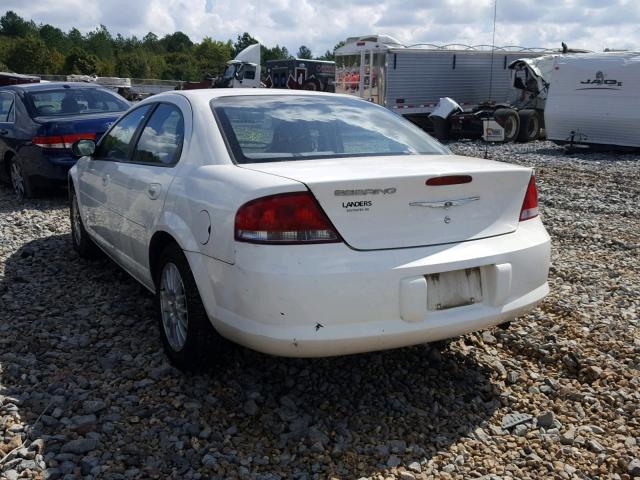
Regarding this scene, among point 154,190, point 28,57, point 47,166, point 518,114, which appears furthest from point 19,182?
point 28,57

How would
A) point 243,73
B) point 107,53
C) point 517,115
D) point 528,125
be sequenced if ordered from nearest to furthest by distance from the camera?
point 517,115 < point 528,125 < point 243,73 < point 107,53

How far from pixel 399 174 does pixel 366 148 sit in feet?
2.38

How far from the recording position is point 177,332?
3811mm

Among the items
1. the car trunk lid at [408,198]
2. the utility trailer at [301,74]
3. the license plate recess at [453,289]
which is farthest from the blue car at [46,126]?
the utility trailer at [301,74]

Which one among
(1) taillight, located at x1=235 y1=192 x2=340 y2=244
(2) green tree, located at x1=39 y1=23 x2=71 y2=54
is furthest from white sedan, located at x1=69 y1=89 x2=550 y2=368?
(2) green tree, located at x1=39 y1=23 x2=71 y2=54

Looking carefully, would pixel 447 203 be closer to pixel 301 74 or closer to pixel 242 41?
pixel 301 74

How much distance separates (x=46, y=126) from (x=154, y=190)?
18.1 ft

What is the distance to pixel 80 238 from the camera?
607 centimetres

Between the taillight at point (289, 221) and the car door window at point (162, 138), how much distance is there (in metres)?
1.06

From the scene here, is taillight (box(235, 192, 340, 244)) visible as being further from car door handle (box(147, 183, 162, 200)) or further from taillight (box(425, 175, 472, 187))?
car door handle (box(147, 183, 162, 200))

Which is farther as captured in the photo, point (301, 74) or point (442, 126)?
point (301, 74)

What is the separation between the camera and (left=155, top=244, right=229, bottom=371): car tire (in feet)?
11.4

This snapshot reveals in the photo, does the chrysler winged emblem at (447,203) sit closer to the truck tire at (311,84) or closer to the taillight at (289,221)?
the taillight at (289,221)

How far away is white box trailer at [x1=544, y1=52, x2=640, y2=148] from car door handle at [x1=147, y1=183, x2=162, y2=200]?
45.3 feet
